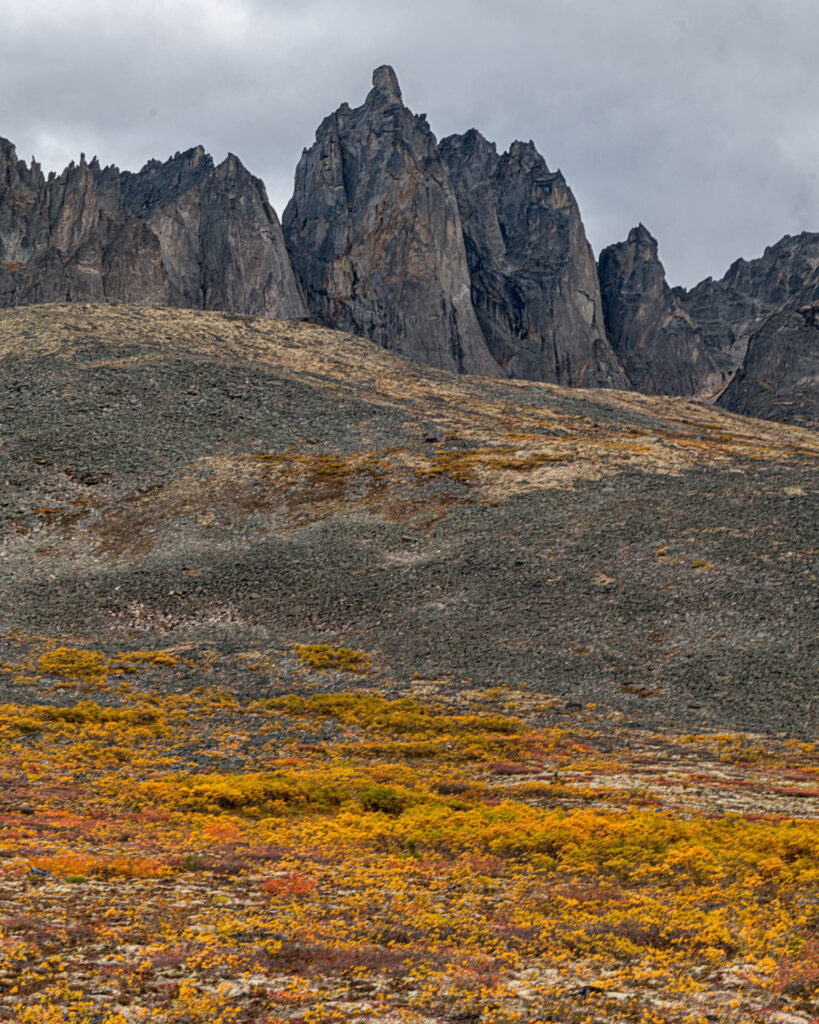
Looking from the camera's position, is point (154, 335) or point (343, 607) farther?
point (154, 335)

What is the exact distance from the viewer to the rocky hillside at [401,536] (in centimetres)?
3703

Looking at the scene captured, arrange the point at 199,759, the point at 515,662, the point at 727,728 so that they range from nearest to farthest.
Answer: the point at 199,759, the point at 727,728, the point at 515,662

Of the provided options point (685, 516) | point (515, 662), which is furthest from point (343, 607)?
point (685, 516)

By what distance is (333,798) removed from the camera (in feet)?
69.7

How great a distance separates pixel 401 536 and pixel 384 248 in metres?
146

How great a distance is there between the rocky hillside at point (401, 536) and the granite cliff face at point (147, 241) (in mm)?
50636

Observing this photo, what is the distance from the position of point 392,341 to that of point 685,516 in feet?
456

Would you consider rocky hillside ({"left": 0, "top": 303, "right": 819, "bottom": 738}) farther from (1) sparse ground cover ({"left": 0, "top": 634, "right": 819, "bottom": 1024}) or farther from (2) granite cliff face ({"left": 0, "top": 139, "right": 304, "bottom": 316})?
→ (2) granite cliff face ({"left": 0, "top": 139, "right": 304, "bottom": 316})

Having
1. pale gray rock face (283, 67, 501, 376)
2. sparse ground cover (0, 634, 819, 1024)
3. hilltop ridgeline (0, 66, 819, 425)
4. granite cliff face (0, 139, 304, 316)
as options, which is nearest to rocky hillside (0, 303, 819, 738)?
sparse ground cover (0, 634, 819, 1024)

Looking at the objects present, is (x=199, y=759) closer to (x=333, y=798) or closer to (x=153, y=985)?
(x=333, y=798)

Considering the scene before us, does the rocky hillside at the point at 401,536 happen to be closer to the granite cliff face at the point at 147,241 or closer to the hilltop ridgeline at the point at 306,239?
the granite cliff face at the point at 147,241

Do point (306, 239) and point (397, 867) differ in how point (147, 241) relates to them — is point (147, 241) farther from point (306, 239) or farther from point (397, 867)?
point (397, 867)

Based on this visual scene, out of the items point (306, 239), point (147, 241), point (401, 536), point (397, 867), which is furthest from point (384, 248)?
point (397, 867)

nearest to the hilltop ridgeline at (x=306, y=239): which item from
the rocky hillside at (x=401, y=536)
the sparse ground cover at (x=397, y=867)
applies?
the rocky hillside at (x=401, y=536)
